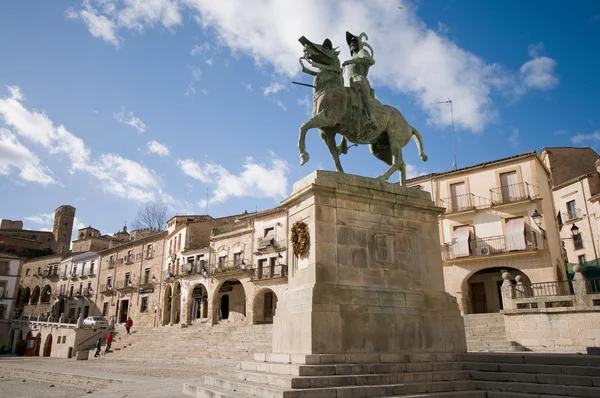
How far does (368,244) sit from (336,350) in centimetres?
219

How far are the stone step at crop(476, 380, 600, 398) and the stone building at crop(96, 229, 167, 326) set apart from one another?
39.4 meters

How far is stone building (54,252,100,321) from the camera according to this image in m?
53.6

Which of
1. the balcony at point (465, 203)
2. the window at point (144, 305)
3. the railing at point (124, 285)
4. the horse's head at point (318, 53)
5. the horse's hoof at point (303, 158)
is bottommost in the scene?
the window at point (144, 305)

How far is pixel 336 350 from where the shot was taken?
24.9 feet

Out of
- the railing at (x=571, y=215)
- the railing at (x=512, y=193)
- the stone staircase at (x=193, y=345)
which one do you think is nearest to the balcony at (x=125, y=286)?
the stone staircase at (x=193, y=345)

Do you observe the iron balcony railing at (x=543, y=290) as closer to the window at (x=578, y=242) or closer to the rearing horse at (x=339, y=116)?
the rearing horse at (x=339, y=116)

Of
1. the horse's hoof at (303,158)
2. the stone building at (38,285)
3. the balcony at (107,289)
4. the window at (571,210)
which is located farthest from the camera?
the stone building at (38,285)

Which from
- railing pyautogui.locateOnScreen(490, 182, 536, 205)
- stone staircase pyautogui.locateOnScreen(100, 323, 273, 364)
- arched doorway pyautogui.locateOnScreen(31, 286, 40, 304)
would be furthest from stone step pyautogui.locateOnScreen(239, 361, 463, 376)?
arched doorway pyautogui.locateOnScreen(31, 286, 40, 304)

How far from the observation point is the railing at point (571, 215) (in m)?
35.3

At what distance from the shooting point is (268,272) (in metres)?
33.4

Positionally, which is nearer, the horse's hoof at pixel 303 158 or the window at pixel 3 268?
the horse's hoof at pixel 303 158

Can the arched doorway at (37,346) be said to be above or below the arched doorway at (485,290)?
below

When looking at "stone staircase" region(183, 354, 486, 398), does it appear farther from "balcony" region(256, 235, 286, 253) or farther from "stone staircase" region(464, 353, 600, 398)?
"balcony" region(256, 235, 286, 253)

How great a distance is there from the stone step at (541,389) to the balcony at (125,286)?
44025 millimetres
